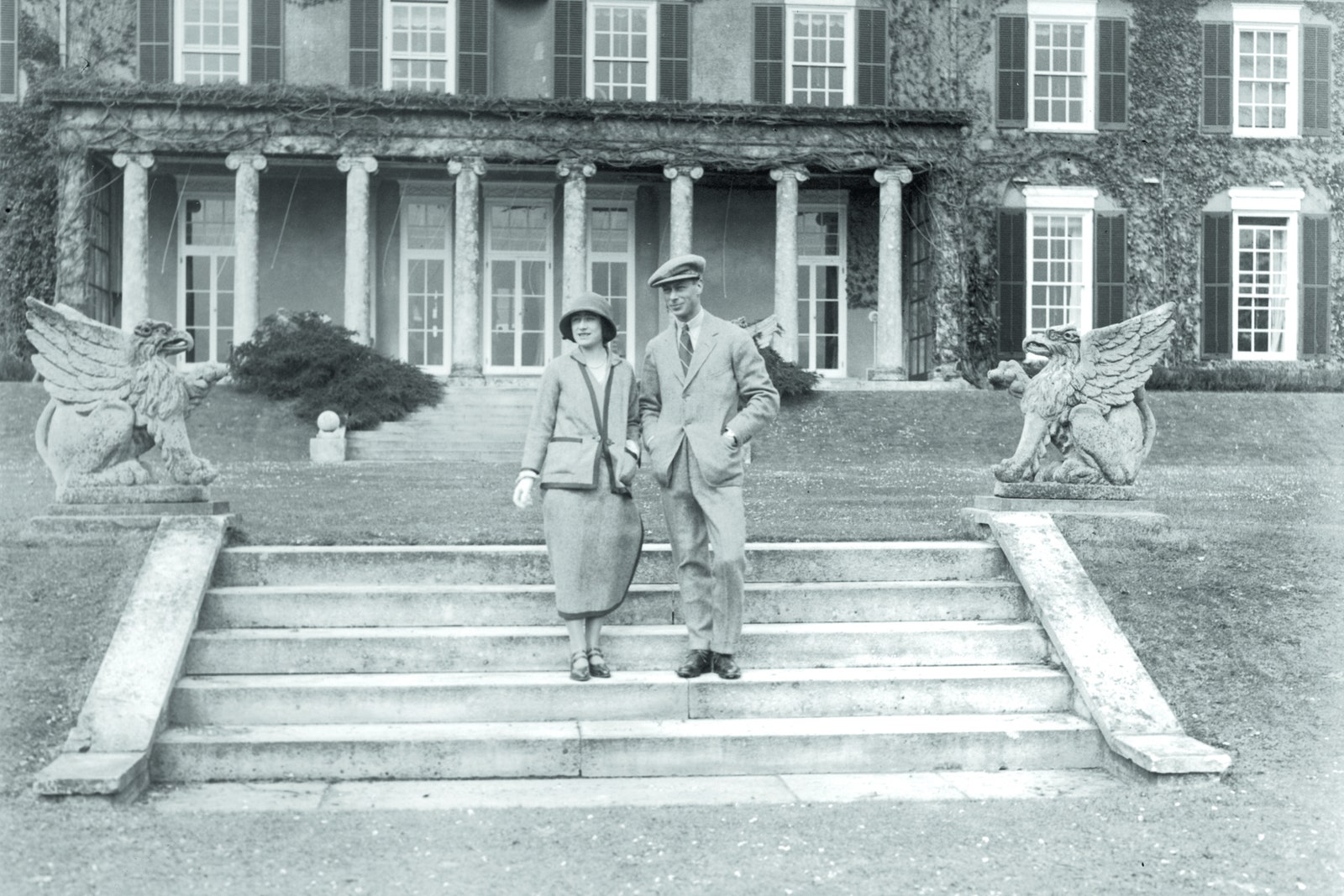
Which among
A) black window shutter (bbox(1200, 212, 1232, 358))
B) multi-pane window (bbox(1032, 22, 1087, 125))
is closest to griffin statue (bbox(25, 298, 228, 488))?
multi-pane window (bbox(1032, 22, 1087, 125))

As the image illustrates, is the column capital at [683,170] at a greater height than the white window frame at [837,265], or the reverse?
the column capital at [683,170]

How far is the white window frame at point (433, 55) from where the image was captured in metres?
25.3

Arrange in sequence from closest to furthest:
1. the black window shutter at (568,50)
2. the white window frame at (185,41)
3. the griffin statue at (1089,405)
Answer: the griffin statue at (1089,405) → the white window frame at (185,41) → the black window shutter at (568,50)

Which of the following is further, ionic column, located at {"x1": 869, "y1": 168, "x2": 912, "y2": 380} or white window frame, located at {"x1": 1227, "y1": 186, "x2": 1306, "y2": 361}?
white window frame, located at {"x1": 1227, "y1": 186, "x2": 1306, "y2": 361}

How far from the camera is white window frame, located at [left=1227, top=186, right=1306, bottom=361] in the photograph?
26298mm

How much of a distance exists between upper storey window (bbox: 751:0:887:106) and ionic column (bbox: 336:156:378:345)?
22.9 ft

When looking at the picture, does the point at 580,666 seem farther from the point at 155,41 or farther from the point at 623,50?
the point at 155,41

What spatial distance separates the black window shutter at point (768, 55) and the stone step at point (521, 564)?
1894cm

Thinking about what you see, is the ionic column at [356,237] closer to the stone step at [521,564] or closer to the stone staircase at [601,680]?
the stone step at [521,564]

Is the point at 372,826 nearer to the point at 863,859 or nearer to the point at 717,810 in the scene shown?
the point at 717,810

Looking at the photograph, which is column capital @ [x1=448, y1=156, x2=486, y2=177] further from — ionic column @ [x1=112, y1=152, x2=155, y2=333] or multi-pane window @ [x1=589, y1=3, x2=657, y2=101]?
ionic column @ [x1=112, y1=152, x2=155, y2=333]

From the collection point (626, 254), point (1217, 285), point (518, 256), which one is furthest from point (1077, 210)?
point (518, 256)

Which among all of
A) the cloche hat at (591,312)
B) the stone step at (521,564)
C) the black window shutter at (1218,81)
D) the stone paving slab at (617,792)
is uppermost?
the black window shutter at (1218,81)

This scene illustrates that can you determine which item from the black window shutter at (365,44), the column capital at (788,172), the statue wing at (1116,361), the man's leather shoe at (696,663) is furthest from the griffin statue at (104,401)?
the black window shutter at (365,44)
